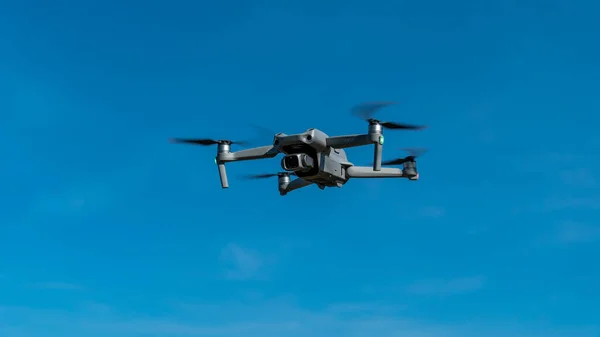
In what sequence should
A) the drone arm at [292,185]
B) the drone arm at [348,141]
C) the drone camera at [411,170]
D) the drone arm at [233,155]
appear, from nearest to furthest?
the drone arm at [348,141], the drone arm at [233,155], the drone camera at [411,170], the drone arm at [292,185]

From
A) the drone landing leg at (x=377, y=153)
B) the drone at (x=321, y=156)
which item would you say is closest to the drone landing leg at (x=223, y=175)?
Result: the drone at (x=321, y=156)

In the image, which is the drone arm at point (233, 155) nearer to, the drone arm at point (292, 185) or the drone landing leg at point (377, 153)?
the drone arm at point (292, 185)

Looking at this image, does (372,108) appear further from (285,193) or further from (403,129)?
(285,193)

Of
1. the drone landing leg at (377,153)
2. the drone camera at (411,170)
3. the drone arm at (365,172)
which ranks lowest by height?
the drone landing leg at (377,153)

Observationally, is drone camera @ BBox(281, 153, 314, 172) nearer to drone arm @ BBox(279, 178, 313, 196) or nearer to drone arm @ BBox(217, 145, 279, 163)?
drone arm @ BBox(217, 145, 279, 163)

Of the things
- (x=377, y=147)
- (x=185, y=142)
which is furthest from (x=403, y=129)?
(x=185, y=142)

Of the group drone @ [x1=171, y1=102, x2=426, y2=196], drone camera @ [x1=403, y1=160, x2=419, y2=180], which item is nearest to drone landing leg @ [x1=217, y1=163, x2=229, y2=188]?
drone @ [x1=171, y1=102, x2=426, y2=196]

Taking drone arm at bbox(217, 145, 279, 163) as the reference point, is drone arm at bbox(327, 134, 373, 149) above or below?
below

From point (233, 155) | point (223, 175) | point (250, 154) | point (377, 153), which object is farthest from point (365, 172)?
point (223, 175)
